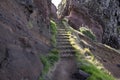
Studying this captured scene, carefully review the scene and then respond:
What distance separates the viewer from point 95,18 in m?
49.7

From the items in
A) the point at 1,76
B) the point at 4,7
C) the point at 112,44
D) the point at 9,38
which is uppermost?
the point at 4,7

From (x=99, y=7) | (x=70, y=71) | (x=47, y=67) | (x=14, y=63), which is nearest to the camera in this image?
(x=14, y=63)

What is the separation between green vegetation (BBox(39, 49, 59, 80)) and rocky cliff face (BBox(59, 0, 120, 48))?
24633 mm

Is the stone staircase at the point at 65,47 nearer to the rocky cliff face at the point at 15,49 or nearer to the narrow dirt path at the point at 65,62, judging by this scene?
the narrow dirt path at the point at 65,62

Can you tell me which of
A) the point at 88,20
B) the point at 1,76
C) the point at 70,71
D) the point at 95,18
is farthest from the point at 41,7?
the point at 95,18

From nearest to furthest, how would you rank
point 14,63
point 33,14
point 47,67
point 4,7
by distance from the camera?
1. point 14,63
2. point 4,7
3. point 47,67
4. point 33,14

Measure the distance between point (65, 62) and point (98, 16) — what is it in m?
33.5

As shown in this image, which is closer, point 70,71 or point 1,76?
point 1,76

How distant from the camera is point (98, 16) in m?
50.4

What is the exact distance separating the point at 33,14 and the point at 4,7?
223 inches

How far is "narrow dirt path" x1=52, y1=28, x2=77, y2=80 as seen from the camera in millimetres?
15312

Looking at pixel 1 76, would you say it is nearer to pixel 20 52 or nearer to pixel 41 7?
pixel 20 52

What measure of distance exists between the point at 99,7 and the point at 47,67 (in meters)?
39.6

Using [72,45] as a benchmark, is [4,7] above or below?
above
